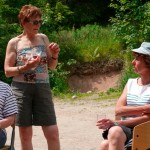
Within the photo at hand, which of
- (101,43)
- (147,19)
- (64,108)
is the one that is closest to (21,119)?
(64,108)

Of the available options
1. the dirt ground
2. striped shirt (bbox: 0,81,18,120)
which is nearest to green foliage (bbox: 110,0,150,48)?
the dirt ground

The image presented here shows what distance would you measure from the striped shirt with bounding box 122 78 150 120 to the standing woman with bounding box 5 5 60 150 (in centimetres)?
83

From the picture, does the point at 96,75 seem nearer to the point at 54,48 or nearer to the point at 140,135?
the point at 54,48

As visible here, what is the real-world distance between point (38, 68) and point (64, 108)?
5348 mm

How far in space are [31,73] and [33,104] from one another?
318mm

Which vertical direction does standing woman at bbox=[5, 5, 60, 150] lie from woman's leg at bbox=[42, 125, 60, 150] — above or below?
above

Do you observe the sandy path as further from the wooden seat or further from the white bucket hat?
the wooden seat

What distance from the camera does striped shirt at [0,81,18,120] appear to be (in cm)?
428

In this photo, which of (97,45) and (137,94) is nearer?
(137,94)

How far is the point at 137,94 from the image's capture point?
4.63 m

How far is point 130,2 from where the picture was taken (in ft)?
46.6

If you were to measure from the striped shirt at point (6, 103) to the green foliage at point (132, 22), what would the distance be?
30.1ft

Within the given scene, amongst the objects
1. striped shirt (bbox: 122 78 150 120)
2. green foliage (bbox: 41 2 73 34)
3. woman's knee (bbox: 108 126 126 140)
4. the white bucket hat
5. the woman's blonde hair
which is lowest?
green foliage (bbox: 41 2 73 34)

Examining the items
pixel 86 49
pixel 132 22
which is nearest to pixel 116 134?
pixel 132 22
